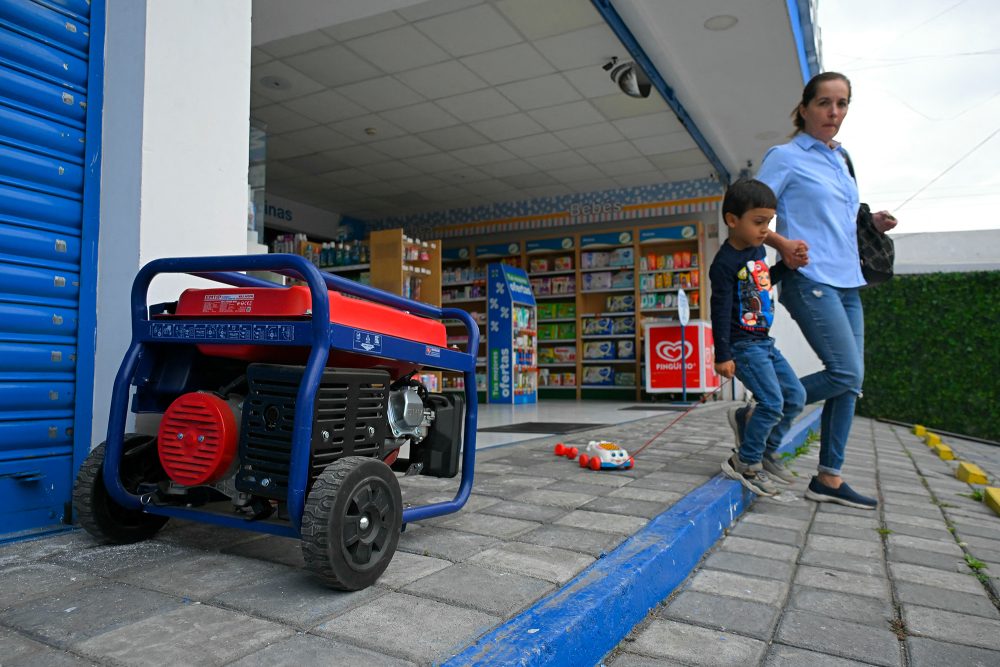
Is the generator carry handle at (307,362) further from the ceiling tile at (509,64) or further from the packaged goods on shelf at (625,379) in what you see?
the packaged goods on shelf at (625,379)

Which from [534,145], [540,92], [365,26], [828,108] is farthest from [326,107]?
[828,108]

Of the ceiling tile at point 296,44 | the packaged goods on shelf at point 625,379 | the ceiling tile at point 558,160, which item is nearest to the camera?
the ceiling tile at point 296,44

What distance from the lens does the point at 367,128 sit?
7629mm

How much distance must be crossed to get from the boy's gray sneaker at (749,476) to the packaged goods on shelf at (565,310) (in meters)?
8.47

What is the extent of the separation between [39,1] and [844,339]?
267 centimetres

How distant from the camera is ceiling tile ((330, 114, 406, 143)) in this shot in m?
7.40

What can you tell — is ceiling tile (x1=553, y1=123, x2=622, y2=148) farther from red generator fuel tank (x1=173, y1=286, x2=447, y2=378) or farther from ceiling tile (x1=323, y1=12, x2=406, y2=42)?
red generator fuel tank (x1=173, y1=286, x2=447, y2=378)

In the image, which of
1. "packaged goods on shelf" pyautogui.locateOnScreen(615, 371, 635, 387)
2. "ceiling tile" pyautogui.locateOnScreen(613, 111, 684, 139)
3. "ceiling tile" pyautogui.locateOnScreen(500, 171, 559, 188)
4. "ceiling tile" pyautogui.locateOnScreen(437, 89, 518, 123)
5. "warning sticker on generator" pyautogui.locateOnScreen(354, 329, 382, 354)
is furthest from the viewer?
"packaged goods on shelf" pyautogui.locateOnScreen(615, 371, 635, 387)

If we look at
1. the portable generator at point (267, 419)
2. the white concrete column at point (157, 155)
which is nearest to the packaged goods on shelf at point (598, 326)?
the white concrete column at point (157, 155)

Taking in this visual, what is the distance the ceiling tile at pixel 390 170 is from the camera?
8.90 meters

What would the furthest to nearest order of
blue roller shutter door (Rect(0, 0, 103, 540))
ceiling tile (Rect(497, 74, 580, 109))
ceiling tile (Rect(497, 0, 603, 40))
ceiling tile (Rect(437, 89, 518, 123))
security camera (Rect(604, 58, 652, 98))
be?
ceiling tile (Rect(437, 89, 518, 123)), ceiling tile (Rect(497, 74, 580, 109)), security camera (Rect(604, 58, 652, 98)), ceiling tile (Rect(497, 0, 603, 40)), blue roller shutter door (Rect(0, 0, 103, 540))

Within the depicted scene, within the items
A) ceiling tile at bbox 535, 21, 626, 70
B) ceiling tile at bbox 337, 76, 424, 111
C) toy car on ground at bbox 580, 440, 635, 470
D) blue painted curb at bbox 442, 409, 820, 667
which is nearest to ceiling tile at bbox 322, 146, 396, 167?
ceiling tile at bbox 337, 76, 424, 111

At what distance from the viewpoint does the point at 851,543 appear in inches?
79.2

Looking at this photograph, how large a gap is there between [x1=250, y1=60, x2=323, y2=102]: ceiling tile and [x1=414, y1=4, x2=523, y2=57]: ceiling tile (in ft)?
4.99
